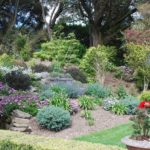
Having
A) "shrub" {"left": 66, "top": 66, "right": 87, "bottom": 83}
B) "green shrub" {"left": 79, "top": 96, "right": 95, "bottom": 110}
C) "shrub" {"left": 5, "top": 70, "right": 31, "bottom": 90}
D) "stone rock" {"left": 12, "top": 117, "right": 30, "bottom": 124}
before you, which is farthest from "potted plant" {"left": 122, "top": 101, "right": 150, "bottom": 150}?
"shrub" {"left": 66, "top": 66, "right": 87, "bottom": 83}

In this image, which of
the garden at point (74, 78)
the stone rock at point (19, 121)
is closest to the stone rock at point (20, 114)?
the garden at point (74, 78)

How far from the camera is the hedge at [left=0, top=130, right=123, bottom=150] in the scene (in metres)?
5.65

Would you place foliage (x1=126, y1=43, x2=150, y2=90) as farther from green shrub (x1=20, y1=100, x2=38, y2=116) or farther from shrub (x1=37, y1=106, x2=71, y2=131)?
shrub (x1=37, y1=106, x2=71, y2=131)

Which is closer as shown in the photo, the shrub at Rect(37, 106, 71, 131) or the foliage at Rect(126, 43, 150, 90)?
the shrub at Rect(37, 106, 71, 131)

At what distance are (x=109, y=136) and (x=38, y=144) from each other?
4.95 meters

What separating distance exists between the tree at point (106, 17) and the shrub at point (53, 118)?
15.3 meters

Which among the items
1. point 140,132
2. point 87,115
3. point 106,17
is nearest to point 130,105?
point 87,115

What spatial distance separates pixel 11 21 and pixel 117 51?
30.9ft

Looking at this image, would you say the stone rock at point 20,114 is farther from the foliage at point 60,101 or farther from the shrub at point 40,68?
the shrub at point 40,68

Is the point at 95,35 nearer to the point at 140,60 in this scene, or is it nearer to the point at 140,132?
the point at 140,60

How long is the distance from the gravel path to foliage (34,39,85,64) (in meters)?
10.2

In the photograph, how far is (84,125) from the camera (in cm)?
1175

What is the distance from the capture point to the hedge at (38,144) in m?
5.65

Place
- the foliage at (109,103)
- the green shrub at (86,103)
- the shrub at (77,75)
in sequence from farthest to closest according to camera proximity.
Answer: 1. the shrub at (77,75)
2. the foliage at (109,103)
3. the green shrub at (86,103)
